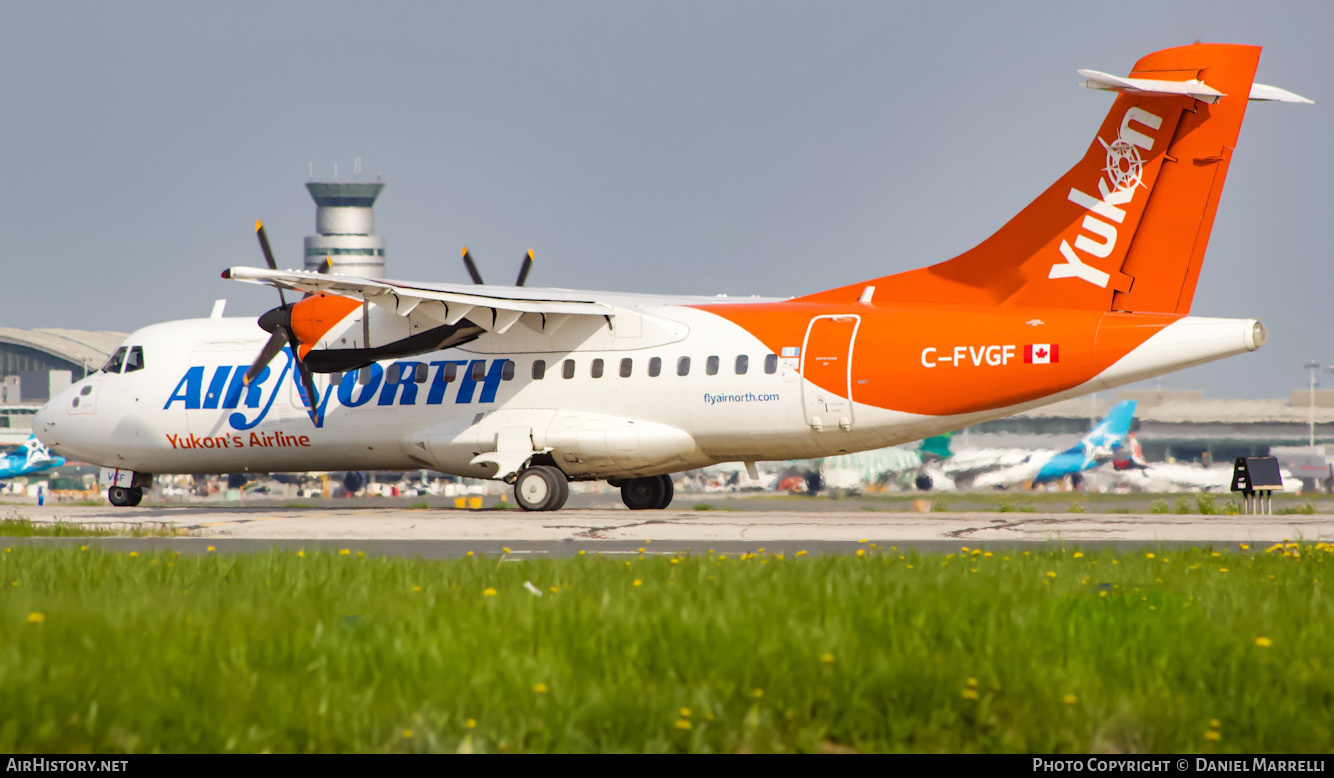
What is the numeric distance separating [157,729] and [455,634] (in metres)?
1.95

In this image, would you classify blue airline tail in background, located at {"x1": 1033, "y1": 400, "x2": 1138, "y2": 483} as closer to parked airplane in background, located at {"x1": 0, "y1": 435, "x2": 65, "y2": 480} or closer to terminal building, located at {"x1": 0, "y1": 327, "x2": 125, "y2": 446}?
parked airplane in background, located at {"x1": 0, "y1": 435, "x2": 65, "y2": 480}

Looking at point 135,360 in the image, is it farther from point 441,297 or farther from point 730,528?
point 730,528

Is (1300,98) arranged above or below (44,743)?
above

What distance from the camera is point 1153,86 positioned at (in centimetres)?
1941

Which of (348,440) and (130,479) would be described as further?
(130,479)

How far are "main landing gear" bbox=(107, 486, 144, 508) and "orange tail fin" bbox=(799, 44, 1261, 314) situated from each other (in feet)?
63.1

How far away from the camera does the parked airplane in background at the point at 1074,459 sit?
5050cm

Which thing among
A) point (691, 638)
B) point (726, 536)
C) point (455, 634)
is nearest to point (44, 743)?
point (455, 634)

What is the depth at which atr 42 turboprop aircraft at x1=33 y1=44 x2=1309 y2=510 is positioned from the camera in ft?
66.3

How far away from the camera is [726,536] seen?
58.2 ft

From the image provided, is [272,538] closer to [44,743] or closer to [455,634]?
[455,634]

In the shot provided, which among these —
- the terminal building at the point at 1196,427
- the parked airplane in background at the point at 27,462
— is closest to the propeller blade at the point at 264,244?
the parked airplane in background at the point at 27,462

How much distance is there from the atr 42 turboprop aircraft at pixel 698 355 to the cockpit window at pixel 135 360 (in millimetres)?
39
